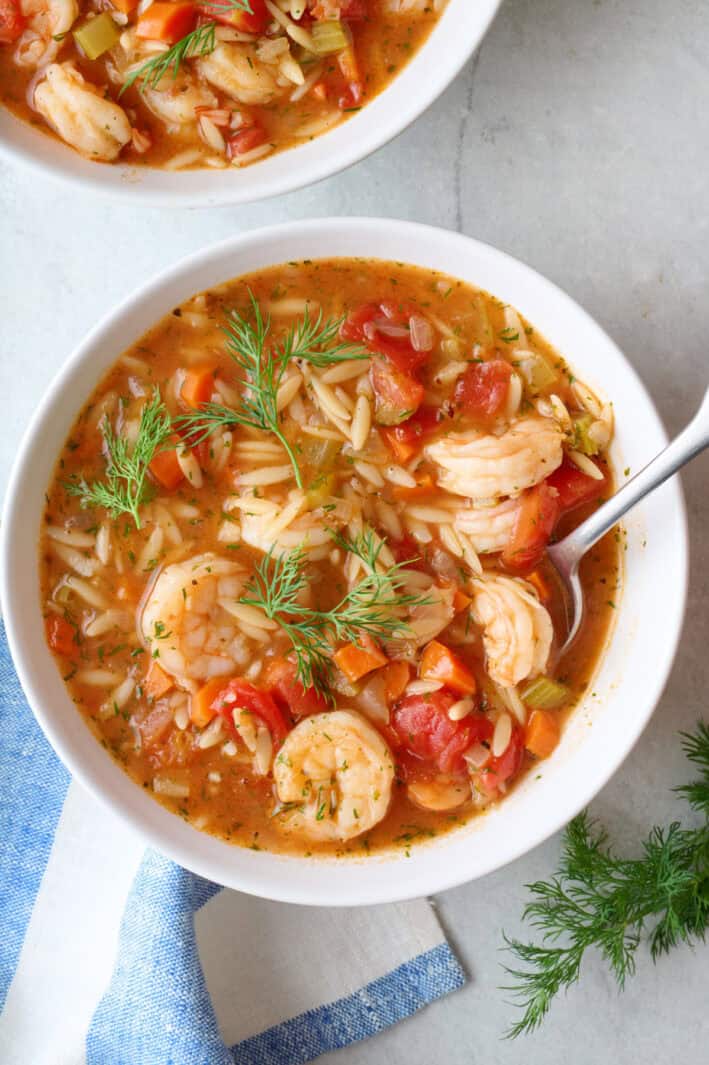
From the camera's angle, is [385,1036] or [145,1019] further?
[385,1036]

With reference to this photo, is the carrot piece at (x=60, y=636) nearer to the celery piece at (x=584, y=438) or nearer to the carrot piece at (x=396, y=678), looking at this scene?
the carrot piece at (x=396, y=678)

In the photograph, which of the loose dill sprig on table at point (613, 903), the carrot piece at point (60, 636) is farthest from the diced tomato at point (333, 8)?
the loose dill sprig on table at point (613, 903)

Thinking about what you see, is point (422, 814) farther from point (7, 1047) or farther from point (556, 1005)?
point (7, 1047)

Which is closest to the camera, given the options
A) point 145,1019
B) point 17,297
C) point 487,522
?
point 487,522

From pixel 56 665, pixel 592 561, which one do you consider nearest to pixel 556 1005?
pixel 592 561

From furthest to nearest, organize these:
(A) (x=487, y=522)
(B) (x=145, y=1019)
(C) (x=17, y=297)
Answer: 1. (C) (x=17, y=297)
2. (B) (x=145, y=1019)
3. (A) (x=487, y=522)

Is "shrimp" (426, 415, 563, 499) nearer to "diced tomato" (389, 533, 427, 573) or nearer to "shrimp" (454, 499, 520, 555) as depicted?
"shrimp" (454, 499, 520, 555)

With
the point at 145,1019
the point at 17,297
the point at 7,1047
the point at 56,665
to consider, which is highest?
the point at 17,297
